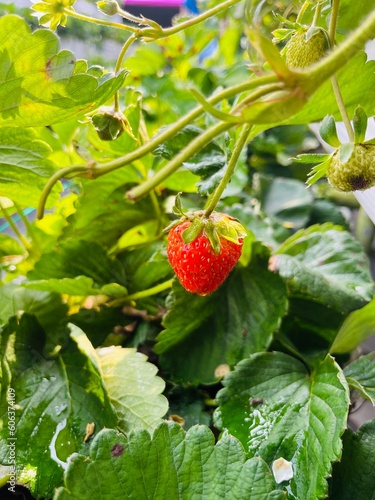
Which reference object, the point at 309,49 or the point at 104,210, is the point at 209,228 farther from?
the point at 104,210

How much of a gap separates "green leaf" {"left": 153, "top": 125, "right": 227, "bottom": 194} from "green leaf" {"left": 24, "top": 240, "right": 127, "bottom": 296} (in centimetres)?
17

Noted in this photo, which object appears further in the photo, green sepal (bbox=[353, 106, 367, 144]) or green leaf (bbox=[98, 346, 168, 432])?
green leaf (bbox=[98, 346, 168, 432])

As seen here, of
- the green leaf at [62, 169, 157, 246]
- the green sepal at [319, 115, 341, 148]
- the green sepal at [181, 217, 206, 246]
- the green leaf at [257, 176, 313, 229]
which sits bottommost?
the green leaf at [257, 176, 313, 229]

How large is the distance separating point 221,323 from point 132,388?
0.13m

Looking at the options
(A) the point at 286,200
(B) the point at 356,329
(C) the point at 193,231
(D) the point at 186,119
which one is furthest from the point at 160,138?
(A) the point at 286,200

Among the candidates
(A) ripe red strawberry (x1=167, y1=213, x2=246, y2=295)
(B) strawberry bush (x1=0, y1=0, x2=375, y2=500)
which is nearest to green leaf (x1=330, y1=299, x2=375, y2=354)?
(B) strawberry bush (x1=0, y1=0, x2=375, y2=500)

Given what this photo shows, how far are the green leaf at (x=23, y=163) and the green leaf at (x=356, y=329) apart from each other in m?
0.34

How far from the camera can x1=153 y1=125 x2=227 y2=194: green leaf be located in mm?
434

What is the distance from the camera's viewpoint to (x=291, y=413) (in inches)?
17.7

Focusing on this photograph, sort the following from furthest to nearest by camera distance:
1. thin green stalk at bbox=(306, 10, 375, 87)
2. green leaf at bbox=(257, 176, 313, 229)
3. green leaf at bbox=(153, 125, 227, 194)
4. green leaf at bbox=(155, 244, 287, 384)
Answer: green leaf at bbox=(257, 176, 313, 229), green leaf at bbox=(155, 244, 287, 384), green leaf at bbox=(153, 125, 227, 194), thin green stalk at bbox=(306, 10, 375, 87)

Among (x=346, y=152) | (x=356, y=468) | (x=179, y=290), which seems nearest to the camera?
(x=346, y=152)

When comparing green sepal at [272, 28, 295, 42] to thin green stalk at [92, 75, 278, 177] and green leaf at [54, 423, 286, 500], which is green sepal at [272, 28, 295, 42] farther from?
green leaf at [54, 423, 286, 500]

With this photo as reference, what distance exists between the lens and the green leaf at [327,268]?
0.51 m

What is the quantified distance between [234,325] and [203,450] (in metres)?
0.19
